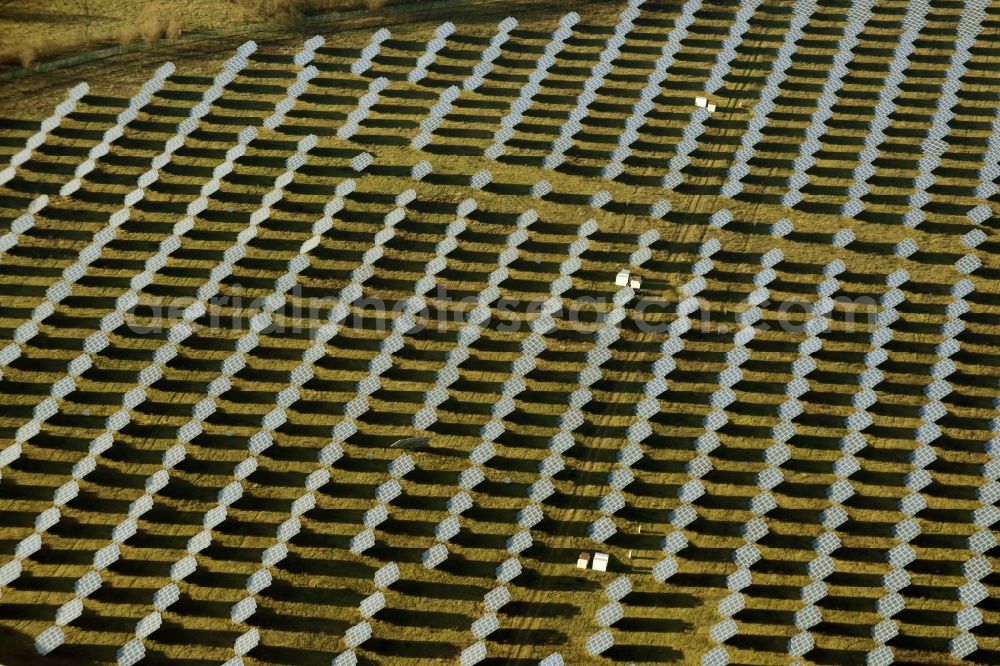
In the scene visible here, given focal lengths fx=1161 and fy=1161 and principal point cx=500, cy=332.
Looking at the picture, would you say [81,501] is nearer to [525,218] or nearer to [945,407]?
[525,218]

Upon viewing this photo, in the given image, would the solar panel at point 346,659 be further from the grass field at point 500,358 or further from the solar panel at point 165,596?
the solar panel at point 165,596

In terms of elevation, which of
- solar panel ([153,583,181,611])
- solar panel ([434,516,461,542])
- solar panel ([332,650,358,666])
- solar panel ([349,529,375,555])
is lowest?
solar panel ([332,650,358,666])

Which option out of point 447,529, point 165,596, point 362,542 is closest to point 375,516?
point 362,542

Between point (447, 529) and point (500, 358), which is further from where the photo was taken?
point (500, 358)

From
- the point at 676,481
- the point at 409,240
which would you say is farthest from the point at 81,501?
the point at 676,481

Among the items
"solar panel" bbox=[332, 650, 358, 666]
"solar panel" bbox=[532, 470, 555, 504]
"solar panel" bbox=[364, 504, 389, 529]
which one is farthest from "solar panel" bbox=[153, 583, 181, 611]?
"solar panel" bbox=[532, 470, 555, 504]

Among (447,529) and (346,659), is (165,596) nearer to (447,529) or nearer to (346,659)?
(346,659)

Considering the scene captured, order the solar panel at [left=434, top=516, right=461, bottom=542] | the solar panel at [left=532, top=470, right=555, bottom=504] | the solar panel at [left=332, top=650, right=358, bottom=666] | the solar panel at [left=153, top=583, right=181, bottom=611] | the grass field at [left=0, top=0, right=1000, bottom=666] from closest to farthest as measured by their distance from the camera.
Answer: the solar panel at [left=332, top=650, right=358, bottom=666] → the solar panel at [left=153, top=583, right=181, bottom=611] → the grass field at [left=0, top=0, right=1000, bottom=666] → the solar panel at [left=434, top=516, right=461, bottom=542] → the solar panel at [left=532, top=470, right=555, bottom=504]

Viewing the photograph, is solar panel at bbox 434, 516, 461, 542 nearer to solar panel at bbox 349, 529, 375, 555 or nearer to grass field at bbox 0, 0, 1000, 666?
grass field at bbox 0, 0, 1000, 666

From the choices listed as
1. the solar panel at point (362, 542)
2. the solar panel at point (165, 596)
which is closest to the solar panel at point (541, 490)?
the solar panel at point (362, 542)
